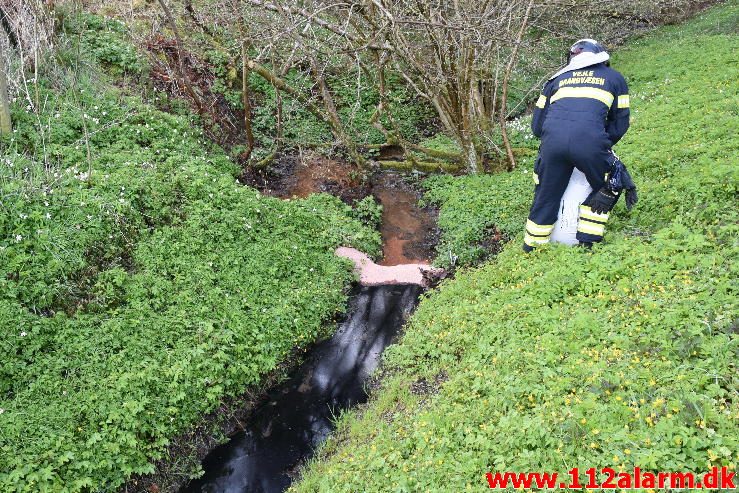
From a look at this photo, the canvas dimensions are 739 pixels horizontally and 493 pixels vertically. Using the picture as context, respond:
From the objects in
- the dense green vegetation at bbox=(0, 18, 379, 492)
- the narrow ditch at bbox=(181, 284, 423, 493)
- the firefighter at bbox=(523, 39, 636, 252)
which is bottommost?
the narrow ditch at bbox=(181, 284, 423, 493)

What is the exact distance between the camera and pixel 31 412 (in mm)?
4734

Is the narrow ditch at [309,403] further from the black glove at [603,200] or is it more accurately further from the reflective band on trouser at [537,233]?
the black glove at [603,200]

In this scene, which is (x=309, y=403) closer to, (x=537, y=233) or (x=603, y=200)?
(x=537, y=233)

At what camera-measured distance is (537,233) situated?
5840 mm

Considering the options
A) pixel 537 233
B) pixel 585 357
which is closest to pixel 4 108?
pixel 537 233

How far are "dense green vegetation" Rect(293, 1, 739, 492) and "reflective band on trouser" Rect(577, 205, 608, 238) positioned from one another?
0.18 meters

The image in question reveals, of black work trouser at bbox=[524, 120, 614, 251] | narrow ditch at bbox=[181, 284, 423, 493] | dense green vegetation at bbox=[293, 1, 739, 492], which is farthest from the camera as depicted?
narrow ditch at bbox=[181, 284, 423, 493]

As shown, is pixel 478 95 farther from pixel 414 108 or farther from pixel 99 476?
pixel 99 476

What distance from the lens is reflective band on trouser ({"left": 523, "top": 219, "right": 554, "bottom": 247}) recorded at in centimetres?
577

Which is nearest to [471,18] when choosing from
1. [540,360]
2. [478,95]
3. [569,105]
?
[478,95]

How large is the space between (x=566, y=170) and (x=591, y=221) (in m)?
0.63

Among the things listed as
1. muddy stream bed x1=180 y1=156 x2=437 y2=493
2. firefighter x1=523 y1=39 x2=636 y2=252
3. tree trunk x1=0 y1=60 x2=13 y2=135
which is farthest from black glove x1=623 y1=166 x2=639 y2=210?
tree trunk x1=0 y1=60 x2=13 y2=135

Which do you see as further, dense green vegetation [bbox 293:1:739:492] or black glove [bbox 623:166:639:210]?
black glove [bbox 623:166:639:210]

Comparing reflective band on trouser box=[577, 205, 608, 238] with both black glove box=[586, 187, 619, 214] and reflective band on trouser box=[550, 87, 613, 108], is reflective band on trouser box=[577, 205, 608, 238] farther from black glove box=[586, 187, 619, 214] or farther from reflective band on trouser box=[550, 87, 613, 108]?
reflective band on trouser box=[550, 87, 613, 108]
